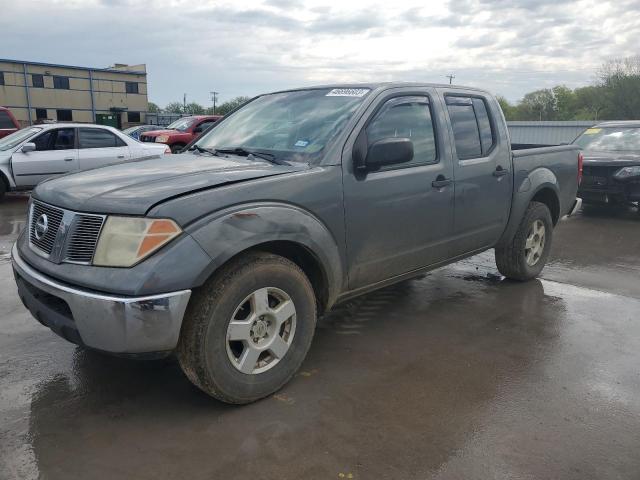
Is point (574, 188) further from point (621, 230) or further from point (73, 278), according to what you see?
point (73, 278)

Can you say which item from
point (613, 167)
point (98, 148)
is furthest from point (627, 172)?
point (98, 148)

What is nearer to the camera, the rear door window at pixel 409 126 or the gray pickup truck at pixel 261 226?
the gray pickup truck at pixel 261 226

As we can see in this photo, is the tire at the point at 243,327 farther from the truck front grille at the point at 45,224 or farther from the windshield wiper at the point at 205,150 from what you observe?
the windshield wiper at the point at 205,150

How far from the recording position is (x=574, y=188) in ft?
19.6

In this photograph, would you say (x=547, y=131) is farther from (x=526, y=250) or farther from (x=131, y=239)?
(x=131, y=239)

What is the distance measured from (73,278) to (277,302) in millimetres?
1102

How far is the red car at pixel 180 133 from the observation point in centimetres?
1709

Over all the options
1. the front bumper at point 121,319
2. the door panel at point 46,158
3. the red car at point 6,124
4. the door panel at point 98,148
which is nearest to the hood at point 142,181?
the front bumper at point 121,319

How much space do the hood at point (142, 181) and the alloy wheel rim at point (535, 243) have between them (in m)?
3.06

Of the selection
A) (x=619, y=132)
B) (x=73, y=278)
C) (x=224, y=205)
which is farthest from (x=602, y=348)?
(x=619, y=132)

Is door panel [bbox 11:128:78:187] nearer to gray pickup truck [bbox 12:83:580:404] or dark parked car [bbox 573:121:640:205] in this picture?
gray pickup truck [bbox 12:83:580:404]

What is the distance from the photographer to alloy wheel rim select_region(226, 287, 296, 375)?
117 inches

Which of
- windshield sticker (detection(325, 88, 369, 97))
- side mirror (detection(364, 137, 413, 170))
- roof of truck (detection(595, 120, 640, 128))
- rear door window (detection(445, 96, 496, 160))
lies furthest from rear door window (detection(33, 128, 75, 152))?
roof of truck (detection(595, 120, 640, 128))

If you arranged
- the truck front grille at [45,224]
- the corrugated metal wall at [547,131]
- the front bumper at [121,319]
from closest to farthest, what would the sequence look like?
the front bumper at [121,319], the truck front grille at [45,224], the corrugated metal wall at [547,131]
